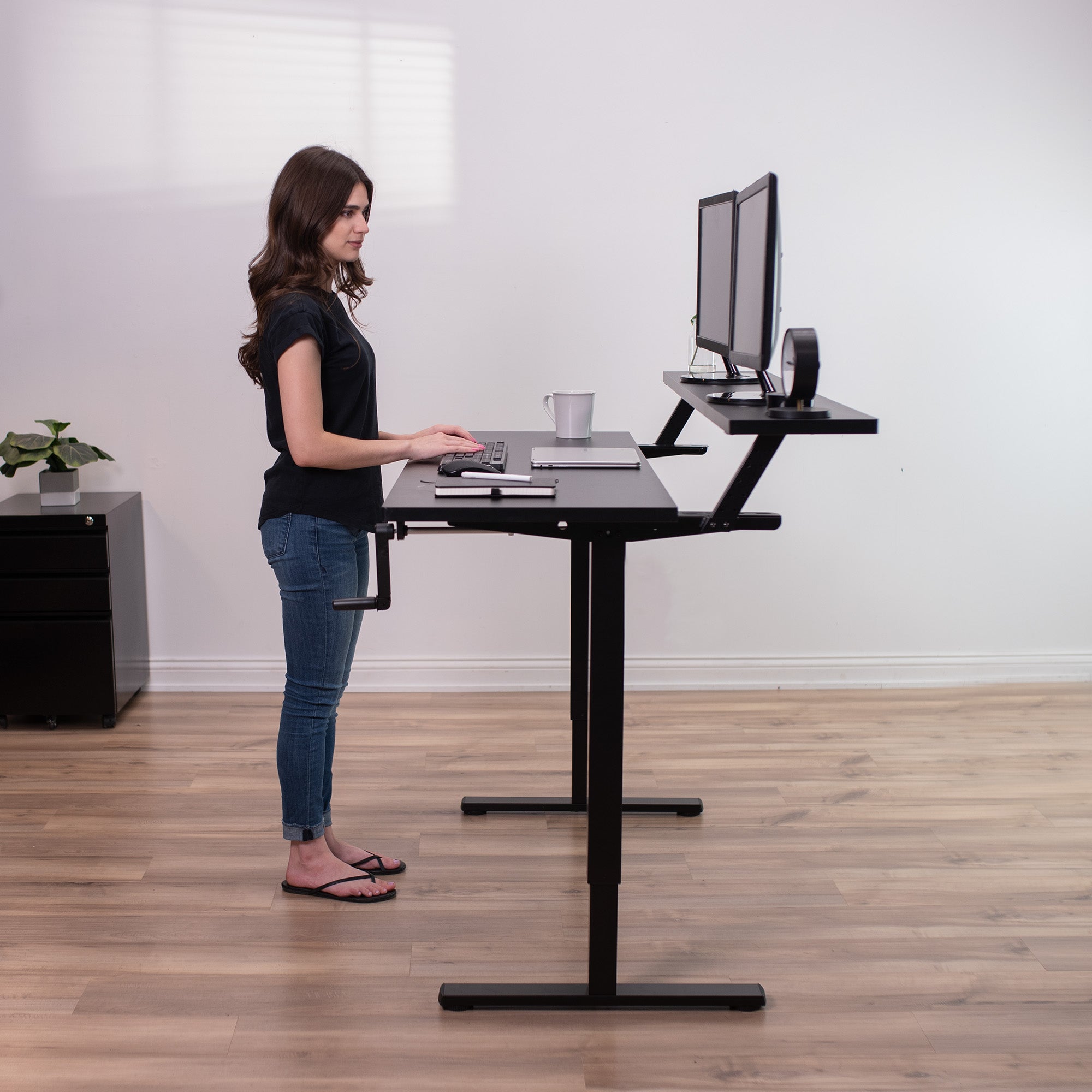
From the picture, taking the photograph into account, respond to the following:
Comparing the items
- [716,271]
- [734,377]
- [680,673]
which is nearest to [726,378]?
[734,377]

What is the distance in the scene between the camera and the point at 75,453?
3291 mm

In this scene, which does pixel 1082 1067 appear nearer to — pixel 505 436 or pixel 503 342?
pixel 505 436

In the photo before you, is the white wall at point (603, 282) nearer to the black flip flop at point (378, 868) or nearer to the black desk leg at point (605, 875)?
the black flip flop at point (378, 868)

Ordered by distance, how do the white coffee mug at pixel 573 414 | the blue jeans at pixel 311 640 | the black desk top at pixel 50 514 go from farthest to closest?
the black desk top at pixel 50 514, the white coffee mug at pixel 573 414, the blue jeans at pixel 311 640

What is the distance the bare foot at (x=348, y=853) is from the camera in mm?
2410

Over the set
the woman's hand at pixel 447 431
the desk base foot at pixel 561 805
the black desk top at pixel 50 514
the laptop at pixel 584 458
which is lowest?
the desk base foot at pixel 561 805

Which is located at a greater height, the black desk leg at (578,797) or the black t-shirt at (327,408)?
the black t-shirt at (327,408)

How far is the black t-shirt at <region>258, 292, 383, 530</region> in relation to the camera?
2.01 meters

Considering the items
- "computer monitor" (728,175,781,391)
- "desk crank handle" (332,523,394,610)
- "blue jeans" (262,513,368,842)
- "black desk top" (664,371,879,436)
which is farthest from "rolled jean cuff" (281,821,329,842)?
"computer monitor" (728,175,781,391)

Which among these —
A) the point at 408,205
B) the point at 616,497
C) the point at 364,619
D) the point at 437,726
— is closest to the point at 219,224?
the point at 408,205

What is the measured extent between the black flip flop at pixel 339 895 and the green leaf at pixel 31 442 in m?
1.62

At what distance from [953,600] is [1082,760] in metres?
0.76

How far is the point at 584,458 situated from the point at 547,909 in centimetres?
93

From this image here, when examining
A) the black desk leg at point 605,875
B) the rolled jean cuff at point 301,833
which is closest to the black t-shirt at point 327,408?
the black desk leg at point 605,875
